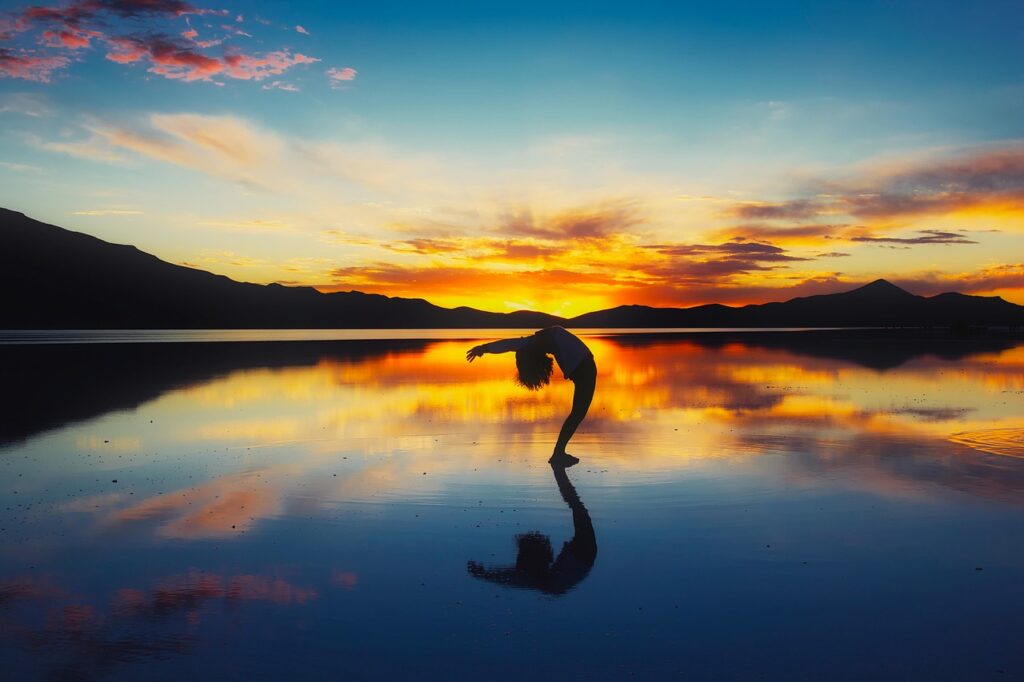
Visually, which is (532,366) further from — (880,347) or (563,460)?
(880,347)

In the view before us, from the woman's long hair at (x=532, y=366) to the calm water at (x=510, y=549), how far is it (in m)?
1.67

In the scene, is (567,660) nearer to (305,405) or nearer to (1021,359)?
(305,405)

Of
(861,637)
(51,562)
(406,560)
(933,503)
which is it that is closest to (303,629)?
(406,560)

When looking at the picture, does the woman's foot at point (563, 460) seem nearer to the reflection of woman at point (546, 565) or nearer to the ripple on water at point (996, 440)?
the reflection of woman at point (546, 565)

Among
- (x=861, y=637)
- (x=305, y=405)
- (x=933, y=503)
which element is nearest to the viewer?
(x=861, y=637)

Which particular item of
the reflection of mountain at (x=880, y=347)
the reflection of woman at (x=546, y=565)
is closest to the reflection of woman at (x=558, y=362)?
the reflection of woman at (x=546, y=565)

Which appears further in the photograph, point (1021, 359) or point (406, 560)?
point (1021, 359)

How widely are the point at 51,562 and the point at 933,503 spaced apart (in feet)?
38.2

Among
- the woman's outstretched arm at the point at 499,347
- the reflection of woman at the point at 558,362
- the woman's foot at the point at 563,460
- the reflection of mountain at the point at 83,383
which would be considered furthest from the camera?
the reflection of mountain at the point at 83,383

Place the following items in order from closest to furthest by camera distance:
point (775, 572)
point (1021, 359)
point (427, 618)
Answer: point (427, 618)
point (775, 572)
point (1021, 359)

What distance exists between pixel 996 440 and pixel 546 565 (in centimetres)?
1309

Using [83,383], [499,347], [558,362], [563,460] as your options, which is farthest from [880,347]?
[83,383]

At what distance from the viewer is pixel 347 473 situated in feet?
41.8

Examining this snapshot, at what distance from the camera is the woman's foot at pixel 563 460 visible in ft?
44.0
